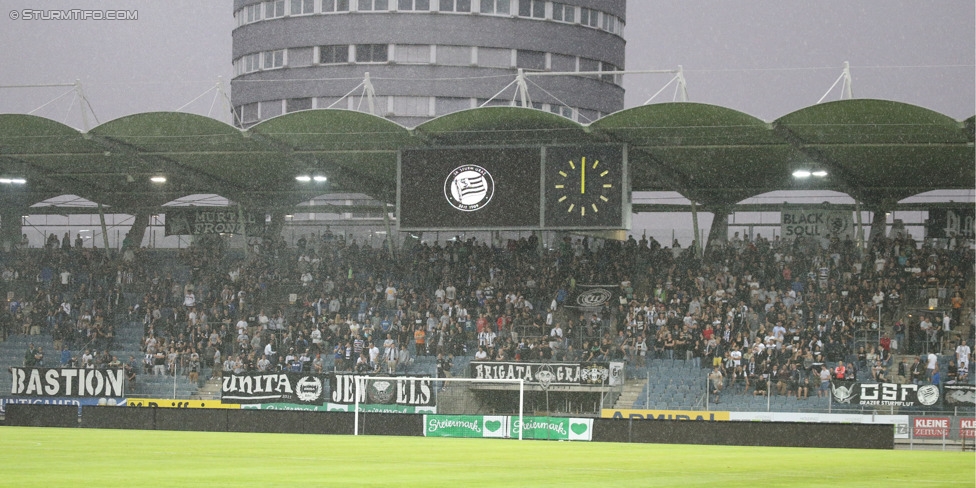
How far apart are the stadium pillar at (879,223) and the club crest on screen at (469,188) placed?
44.0 feet

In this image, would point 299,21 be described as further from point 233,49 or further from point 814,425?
point 814,425

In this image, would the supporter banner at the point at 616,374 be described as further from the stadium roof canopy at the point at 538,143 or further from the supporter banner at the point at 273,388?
the supporter banner at the point at 273,388

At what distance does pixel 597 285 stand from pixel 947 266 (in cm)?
1014

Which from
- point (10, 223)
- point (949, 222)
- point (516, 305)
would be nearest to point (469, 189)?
point (516, 305)

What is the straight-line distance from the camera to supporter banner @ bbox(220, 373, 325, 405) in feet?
108

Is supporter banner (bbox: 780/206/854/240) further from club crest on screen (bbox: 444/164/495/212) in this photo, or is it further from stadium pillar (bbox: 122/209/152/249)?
stadium pillar (bbox: 122/209/152/249)

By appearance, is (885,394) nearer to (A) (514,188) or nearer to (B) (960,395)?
(B) (960,395)

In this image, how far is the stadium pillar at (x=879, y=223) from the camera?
38688mm

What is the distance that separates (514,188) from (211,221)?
1687cm

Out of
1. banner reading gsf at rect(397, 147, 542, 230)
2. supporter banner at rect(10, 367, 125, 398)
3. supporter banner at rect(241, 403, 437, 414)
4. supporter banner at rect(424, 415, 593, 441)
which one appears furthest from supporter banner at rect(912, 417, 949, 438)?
supporter banner at rect(10, 367, 125, 398)

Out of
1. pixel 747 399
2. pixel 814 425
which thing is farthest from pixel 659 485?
pixel 747 399

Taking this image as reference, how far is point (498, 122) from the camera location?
31.8 meters

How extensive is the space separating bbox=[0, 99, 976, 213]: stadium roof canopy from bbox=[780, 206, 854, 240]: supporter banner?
3.02 feet

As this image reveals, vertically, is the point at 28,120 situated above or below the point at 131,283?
above
